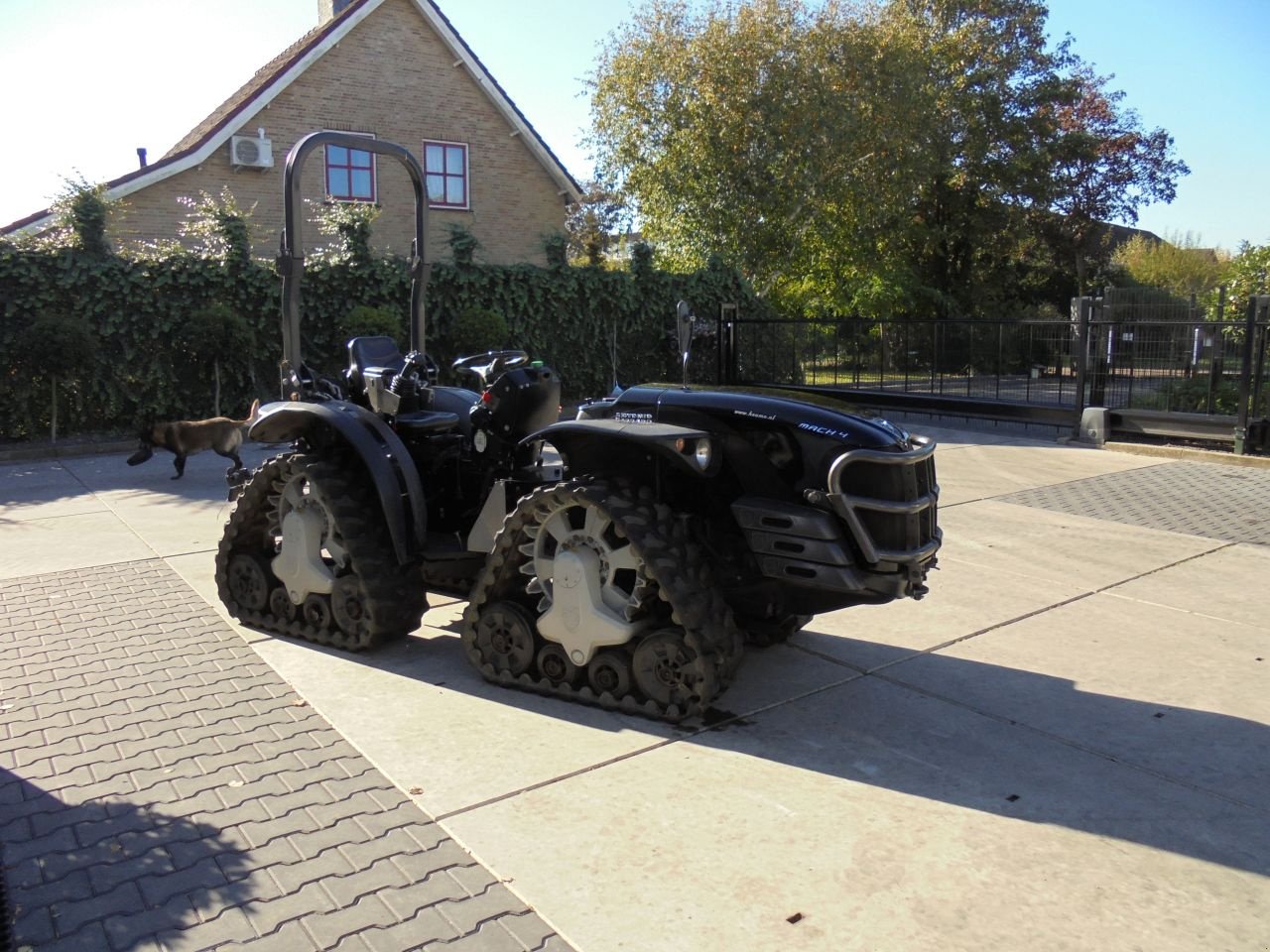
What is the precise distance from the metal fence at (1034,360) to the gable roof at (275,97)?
9.22m

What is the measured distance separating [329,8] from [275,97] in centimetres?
472

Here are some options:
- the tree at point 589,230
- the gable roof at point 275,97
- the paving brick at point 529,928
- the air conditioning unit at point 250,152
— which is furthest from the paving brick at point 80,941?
the tree at point 589,230

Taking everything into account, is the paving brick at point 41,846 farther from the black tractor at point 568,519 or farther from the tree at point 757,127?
Result: the tree at point 757,127

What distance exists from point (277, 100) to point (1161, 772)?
2157cm

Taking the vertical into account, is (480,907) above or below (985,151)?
below

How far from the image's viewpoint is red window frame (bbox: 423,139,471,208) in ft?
74.6

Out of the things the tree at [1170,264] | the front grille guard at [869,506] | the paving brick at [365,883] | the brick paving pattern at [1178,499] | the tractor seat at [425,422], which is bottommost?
the paving brick at [365,883]

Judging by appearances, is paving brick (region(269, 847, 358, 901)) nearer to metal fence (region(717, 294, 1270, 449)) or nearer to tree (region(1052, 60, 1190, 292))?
metal fence (region(717, 294, 1270, 449))

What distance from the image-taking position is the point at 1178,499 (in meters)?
8.87

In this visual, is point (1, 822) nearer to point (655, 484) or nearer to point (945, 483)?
point (655, 484)

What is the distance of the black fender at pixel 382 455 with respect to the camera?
4.40 m

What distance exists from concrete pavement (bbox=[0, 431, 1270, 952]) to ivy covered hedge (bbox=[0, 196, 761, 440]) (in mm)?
6855

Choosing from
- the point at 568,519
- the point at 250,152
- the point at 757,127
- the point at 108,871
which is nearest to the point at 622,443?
the point at 568,519

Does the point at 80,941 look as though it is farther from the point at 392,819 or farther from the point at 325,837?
the point at 392,819
